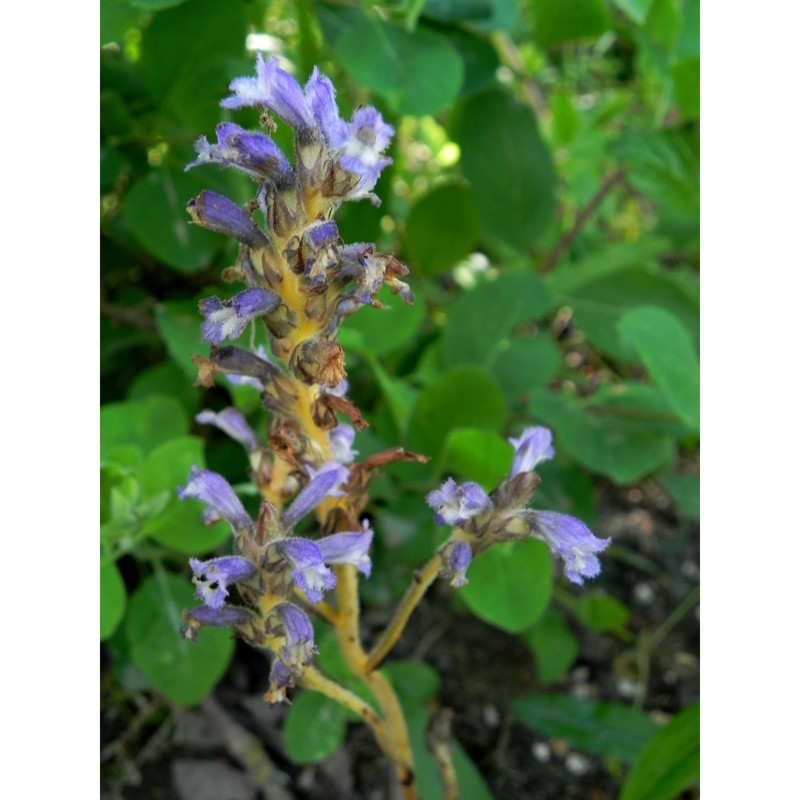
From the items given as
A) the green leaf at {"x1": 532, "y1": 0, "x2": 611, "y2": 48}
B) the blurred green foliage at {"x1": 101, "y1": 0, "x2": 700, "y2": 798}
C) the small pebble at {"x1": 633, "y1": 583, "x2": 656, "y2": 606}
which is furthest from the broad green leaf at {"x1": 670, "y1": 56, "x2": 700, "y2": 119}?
the small pebble at {"x1": 633, "y1": 583, "x2": 656, "y2": 606}

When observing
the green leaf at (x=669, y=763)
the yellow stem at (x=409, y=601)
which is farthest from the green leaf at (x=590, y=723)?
the yellow stem at (x=409, y=601)

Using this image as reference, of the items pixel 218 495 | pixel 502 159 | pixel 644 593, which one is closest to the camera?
pixel 218 495

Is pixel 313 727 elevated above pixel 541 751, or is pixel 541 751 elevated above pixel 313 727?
pixel 313 727

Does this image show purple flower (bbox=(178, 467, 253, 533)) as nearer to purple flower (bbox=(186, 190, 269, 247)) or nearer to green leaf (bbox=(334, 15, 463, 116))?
purple flower (bbox=(186, 190, 269, 247))

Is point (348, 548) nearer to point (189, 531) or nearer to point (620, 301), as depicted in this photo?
point (189, 531)

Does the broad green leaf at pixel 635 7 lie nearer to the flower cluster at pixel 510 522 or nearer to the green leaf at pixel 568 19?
the green leaf at pixel 568 19

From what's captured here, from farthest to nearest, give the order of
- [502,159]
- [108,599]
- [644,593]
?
[644,593]
[502,159]
[108,599]

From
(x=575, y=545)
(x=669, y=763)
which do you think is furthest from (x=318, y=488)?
(x=669, y=763)
